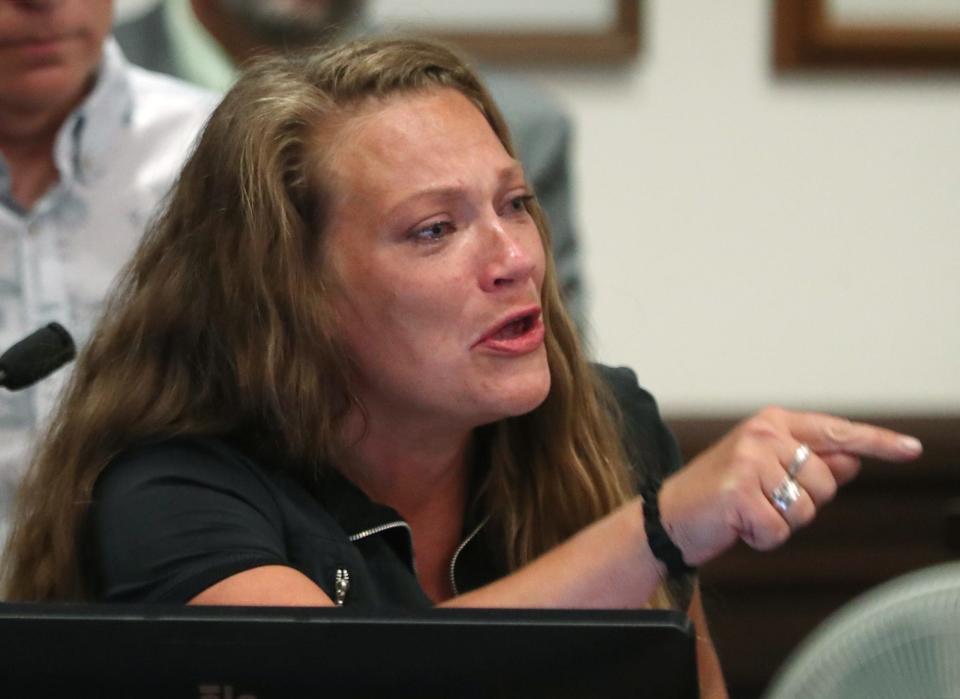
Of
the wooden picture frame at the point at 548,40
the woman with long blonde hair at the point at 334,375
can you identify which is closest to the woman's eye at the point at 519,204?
the woman with long blonde hair at the point at 334,375

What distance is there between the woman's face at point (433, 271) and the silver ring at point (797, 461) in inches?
13.1

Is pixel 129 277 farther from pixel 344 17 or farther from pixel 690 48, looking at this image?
pixel 690 48

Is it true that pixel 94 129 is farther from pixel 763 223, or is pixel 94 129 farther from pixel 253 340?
pixel 763 223

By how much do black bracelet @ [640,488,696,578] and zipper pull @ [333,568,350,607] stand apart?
12.2 inches

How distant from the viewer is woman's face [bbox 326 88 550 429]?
1.39 meters

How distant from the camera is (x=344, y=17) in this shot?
2.26 metres

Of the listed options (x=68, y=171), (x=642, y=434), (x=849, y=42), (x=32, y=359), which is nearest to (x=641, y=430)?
(x=642, y=434)

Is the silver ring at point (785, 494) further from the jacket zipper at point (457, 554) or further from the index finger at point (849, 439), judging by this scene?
the jacket zipper at point (457, 554)

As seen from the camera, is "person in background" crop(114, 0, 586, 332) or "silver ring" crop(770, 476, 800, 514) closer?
"silver ring" crop(770, 476, 800, 514)

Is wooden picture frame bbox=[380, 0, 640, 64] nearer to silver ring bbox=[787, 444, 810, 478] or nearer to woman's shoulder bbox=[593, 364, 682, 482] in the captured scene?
woman's shoulder bbox=[593, 364, 682, 482]

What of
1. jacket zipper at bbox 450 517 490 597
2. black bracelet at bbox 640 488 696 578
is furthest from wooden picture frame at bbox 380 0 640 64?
black bracelet at bbox 640 488 696 578

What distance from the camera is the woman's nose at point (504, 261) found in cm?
140

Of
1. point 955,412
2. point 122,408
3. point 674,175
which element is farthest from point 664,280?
point 122,408

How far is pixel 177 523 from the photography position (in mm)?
1327
